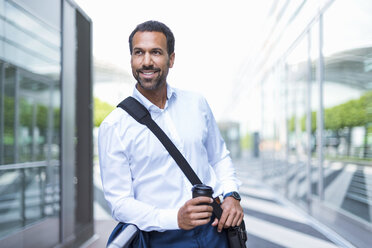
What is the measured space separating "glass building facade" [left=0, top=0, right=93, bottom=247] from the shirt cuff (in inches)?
112

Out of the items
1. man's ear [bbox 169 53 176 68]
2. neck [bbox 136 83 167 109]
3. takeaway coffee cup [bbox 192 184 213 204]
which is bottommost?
takeaway coffee cup [bbox 192 184 213 204]

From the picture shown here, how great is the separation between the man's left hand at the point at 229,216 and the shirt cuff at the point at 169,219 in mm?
157

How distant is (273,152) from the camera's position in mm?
9414

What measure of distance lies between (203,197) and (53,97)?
521cm

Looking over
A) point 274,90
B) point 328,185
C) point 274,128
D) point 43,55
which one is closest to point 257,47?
point 274,90

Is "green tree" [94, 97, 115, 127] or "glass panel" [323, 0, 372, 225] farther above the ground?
"green tree" [94, 97, 115, 127]

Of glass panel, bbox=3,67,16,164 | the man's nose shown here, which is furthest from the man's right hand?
glass panel, bbox=3,67,16,164

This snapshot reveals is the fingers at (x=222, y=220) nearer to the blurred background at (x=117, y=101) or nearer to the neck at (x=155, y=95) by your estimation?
the neck at (x=155, y=95)

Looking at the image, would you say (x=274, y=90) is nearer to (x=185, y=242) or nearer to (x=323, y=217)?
(x=323, y=217)

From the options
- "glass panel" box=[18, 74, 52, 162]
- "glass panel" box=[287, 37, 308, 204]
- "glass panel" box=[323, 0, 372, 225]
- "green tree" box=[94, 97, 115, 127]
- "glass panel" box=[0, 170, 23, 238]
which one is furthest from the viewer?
"green tree" box=[94, 97, 115, 127]

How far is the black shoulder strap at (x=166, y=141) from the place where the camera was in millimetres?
1185

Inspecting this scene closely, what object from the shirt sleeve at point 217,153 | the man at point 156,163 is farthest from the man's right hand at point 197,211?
the shirt sleeve at point 217,153

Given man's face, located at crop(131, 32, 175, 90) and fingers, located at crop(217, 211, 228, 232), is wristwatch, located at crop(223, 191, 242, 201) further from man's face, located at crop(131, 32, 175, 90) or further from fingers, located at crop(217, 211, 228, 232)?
man's face, located at crop(131, 32, 175, 90)

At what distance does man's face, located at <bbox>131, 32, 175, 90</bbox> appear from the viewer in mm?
1195
